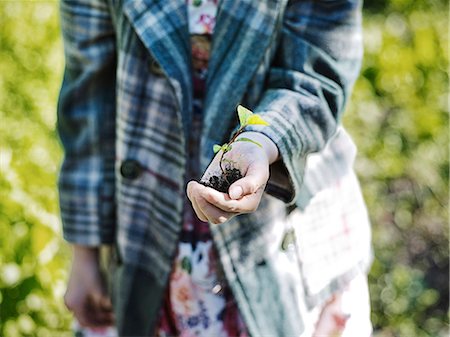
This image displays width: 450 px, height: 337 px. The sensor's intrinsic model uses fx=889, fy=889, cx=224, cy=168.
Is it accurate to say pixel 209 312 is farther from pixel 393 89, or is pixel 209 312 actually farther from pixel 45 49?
pixel 45 49

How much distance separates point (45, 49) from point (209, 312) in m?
2.28

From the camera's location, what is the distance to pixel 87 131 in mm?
1843

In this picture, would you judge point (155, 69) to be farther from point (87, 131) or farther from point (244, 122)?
point (244, 122)

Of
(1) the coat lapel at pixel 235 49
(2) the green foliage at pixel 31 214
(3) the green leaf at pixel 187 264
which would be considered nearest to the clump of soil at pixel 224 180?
(1) the coat lapel at pixel 235 49

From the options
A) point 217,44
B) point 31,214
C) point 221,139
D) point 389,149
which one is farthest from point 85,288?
point 389,149

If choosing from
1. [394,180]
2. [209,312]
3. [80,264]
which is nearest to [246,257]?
[209,312]

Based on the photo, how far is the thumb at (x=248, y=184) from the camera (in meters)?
1.26

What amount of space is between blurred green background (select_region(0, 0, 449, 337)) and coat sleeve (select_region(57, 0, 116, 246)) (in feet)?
2.71

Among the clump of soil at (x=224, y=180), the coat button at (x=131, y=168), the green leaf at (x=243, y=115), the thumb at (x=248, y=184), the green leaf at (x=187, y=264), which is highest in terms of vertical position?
the green leaf at (x=243, y=115)

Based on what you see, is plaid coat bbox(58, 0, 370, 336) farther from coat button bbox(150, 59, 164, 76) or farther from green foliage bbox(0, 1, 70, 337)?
green foliage bbox(0, 1, 70, 337)

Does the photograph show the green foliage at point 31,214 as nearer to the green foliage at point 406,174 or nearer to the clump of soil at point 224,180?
the green foliage at point 406,174

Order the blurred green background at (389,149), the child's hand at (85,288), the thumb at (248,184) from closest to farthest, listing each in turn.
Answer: the thumb at (248,184) → the child's hand at (85,288) → the blurred green background at (389,149)

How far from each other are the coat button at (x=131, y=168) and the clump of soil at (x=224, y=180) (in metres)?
0.45

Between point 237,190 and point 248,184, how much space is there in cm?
3
